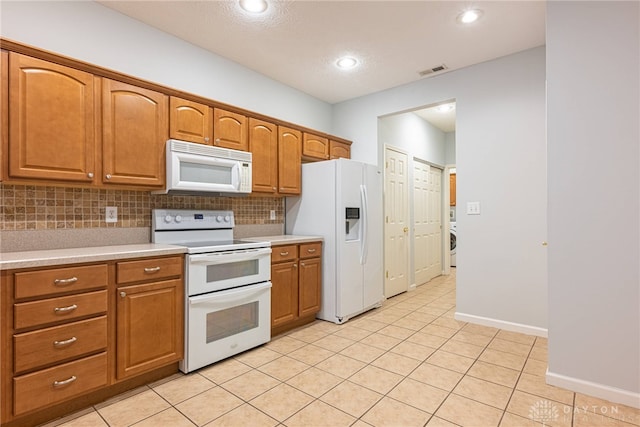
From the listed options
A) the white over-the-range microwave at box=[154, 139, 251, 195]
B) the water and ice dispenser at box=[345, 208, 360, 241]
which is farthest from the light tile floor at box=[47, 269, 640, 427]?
the white over-the-range microwave at box=[154, 139, 251, 195]

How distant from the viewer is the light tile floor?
1.82 metres

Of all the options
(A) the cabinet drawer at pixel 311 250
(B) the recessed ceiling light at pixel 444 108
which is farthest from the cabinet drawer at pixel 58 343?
(B) the recessed ceiling light at pixel 444 108

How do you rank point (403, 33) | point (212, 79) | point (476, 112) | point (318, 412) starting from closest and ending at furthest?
point (318, 412)
point (403, 33)
point (212, 79)
point (476, 112)

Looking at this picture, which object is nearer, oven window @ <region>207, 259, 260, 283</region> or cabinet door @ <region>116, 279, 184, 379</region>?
cabinet door @ <region>116, 279, 184, 379</region>

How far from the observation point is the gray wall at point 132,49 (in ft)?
7.06

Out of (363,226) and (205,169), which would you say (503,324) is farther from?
(205,169)

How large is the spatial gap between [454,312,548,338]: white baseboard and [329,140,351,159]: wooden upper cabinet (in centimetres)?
235

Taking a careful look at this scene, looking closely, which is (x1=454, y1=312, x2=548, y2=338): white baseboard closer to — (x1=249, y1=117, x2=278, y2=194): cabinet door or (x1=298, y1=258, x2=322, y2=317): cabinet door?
(x1=298, y1=258, x2=322, y2=317): cabinet door

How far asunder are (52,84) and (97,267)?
1147mm

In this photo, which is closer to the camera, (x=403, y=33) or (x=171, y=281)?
(x=171, y=281)

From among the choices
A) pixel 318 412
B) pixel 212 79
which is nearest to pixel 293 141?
pixel 212 79

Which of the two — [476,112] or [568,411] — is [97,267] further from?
[476,112]

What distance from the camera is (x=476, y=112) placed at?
3445 mm

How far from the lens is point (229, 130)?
9.75 ft
